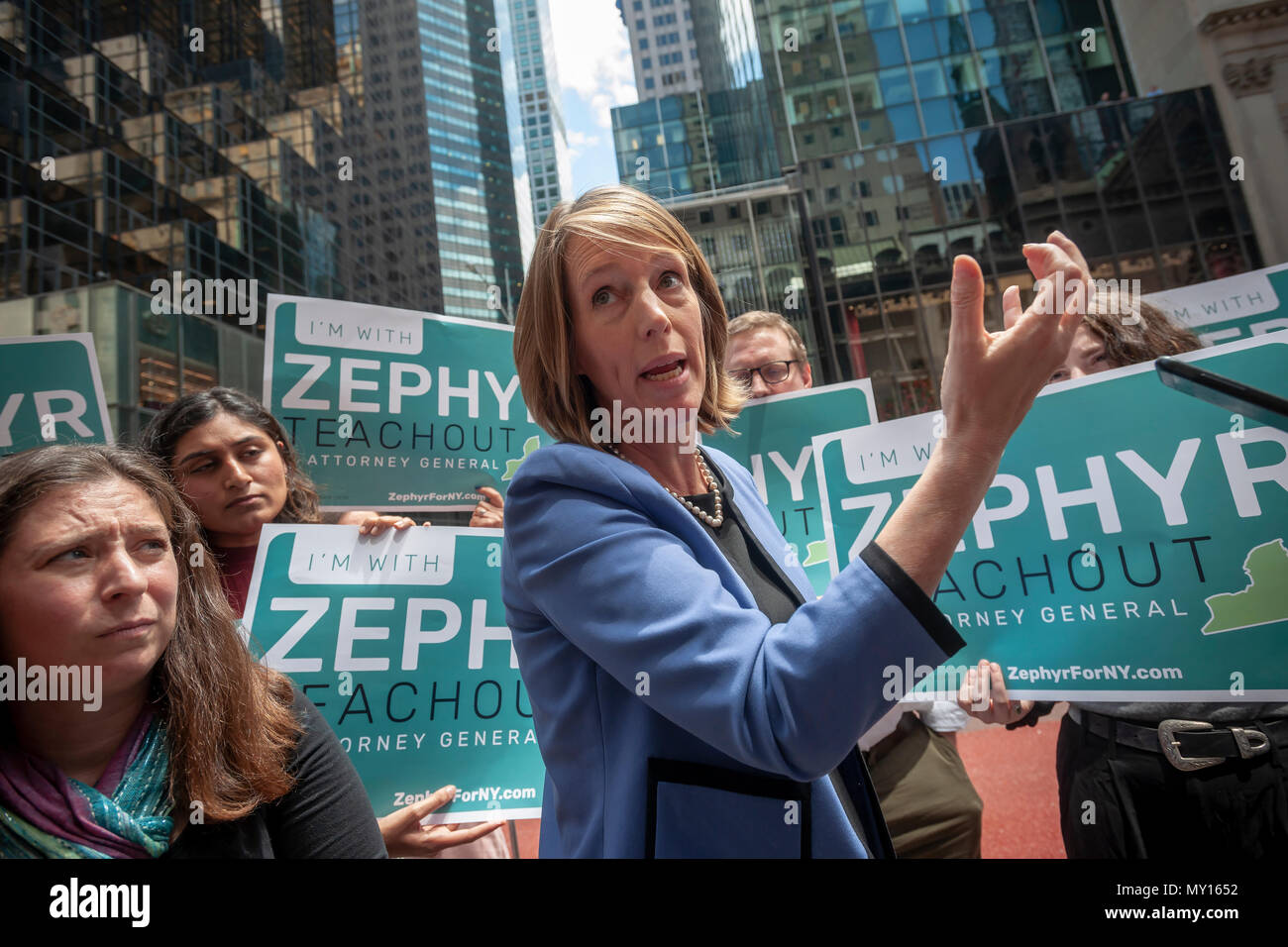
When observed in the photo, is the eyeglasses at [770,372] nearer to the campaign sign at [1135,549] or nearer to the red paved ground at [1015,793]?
the campaign sign at [1135,549]

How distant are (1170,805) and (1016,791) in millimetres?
2889

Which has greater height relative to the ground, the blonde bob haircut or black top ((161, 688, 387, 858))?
the blonde bob haircut

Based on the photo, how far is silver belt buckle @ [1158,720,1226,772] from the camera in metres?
1.52

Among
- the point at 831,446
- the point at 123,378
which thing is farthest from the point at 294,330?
the point at 123,378

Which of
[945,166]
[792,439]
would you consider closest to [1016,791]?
[792,439]

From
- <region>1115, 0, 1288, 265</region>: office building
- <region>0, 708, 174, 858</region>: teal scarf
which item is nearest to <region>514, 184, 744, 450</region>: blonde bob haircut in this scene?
<region>0, 708, 174, 858</region>: teal scarf

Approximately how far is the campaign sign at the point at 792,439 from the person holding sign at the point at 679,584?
3.13 ft

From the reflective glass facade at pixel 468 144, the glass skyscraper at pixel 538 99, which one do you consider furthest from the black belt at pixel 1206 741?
the reflective glass facade at pixel 468 144

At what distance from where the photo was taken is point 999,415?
70 cm

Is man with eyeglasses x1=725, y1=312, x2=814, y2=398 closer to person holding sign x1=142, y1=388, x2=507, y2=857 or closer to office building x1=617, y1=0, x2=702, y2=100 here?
office building x1=617, y1=0, x2=702, y2=100

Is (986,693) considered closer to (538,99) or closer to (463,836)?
(463,836)

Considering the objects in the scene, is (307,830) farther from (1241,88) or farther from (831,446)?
(1241,88)

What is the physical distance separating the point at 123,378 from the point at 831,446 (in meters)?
16.1

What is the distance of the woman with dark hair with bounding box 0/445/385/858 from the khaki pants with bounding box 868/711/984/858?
1327mm
